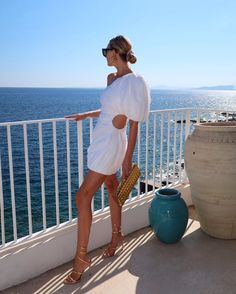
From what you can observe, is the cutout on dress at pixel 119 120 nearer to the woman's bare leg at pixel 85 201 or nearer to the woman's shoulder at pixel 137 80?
the woman's shoulder at pixel 137 80

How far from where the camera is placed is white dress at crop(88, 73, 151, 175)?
2029 mm

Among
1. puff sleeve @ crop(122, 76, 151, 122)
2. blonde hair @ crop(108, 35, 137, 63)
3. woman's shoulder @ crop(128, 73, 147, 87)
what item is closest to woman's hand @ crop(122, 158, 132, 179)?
puff sleeve @ crop(122, 76, 151, 122)

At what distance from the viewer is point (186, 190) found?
12.1 ft

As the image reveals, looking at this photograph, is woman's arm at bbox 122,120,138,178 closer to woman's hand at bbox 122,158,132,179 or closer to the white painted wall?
woman's hand at bbox 122,158,132,179

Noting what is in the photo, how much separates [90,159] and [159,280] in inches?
37.1

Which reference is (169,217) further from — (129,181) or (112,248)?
(129,181)

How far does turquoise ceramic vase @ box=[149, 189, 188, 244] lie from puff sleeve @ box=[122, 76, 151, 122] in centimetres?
96

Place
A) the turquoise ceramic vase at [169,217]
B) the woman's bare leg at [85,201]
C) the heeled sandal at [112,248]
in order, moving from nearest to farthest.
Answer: the woman's bare leg at [85,201] < the heeled sandal at [112,248] < the turquoise ceramic vase at [169,217]

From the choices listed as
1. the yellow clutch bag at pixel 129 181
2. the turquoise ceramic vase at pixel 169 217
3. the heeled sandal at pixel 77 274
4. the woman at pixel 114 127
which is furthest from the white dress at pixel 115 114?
the turquoise ceramic vase at pixel 169 217

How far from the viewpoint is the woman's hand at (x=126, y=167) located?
2.18 meters

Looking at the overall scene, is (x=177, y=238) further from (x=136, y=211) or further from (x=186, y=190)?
(x=186, y=190)

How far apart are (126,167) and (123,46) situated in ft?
2.53

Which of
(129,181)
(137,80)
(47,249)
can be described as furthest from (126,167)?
(47,249)

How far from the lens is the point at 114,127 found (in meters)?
2.13
